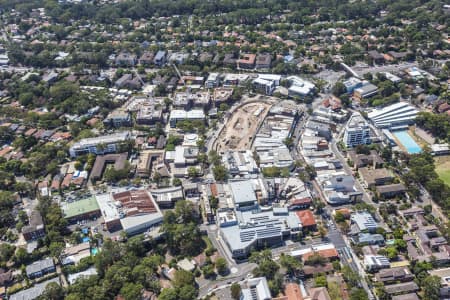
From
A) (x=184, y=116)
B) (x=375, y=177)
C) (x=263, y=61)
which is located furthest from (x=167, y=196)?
(x=263, y=61)

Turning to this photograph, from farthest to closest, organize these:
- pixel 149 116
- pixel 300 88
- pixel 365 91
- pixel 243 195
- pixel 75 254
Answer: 1. pixel 300 88
2. pixel 365 91
3. pixel 149 116
4. pixel 243 195
5. pixel 75 254

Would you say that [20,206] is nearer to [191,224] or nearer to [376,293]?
[191,224]

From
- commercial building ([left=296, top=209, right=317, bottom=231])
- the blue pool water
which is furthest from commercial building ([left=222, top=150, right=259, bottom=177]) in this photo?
the blue pool water

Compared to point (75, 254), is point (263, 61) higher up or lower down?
higher up

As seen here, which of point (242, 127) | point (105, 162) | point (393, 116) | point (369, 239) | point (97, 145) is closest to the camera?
point (369, 239)

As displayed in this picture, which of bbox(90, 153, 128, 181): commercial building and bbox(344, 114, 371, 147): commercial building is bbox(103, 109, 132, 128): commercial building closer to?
bbox(90, 153, 128, 181): commercial building

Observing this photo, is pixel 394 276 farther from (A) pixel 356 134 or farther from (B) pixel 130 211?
(B) pixel 130 211
